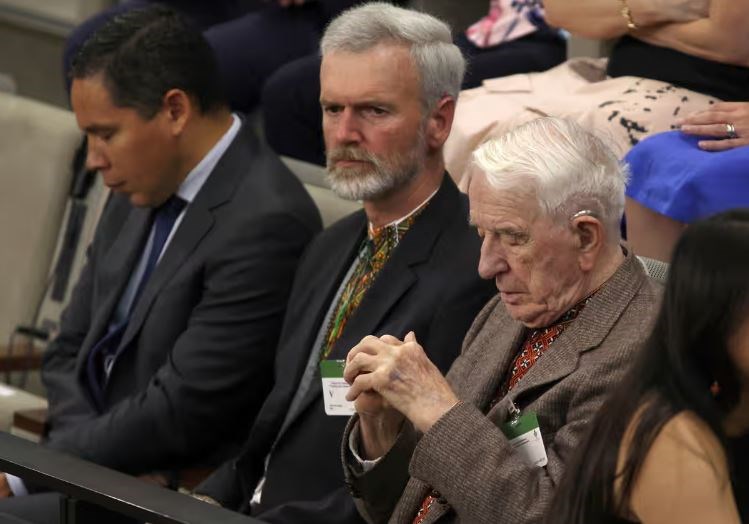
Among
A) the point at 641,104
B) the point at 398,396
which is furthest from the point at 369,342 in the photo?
the point at 641,104

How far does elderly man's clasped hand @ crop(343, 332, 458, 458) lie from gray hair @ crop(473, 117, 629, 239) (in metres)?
0.31

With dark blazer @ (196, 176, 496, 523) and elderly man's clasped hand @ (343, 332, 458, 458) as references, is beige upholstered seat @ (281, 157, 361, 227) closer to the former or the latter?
dark blazer @ (196, 176, 496, 523)

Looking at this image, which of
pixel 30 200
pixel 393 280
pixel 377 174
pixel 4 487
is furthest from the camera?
pixel 30 200

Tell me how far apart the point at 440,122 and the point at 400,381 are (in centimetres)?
87

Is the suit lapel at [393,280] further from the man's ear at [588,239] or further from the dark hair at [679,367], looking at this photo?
the dark hair at [679,367]

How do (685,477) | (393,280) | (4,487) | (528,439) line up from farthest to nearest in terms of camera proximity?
(4,487) < (393,280) < (528,439) < (685,477)

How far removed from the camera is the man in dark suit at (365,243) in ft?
9.68

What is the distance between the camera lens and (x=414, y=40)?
3.12m

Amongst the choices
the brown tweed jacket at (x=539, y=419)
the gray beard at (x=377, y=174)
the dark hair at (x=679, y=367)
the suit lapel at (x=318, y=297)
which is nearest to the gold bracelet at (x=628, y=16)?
the gray beard at (x=377, y=174)

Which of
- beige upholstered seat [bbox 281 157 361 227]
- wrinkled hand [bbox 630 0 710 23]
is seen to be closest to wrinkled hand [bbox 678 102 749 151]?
wrinkled hand [bbox 630 0 710 23]

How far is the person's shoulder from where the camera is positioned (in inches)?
76.9

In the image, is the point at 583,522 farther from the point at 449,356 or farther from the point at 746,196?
the point at 746,196

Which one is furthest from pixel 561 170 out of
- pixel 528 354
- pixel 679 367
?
pixel 679 367

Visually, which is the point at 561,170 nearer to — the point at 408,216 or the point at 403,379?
the point at 403,379
